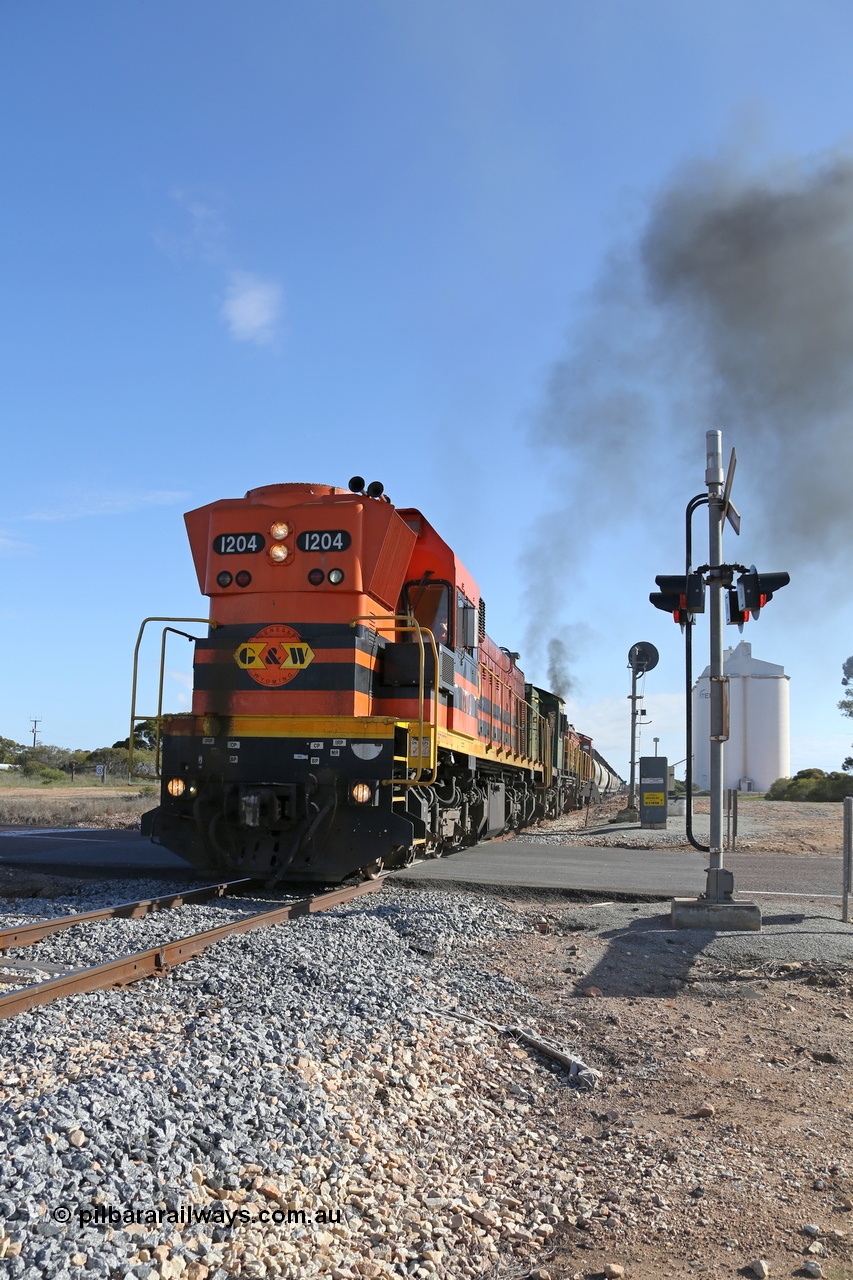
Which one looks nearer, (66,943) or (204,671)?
(66,943)

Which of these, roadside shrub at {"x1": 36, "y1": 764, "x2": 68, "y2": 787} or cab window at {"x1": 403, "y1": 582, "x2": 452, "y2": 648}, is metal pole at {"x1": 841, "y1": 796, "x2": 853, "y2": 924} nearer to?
cab window at {"x1": 403, "y1": 582, "x2": 452, "y2": 648}

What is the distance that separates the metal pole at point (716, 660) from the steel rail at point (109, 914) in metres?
4.60

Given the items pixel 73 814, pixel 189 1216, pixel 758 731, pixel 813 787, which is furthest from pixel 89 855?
pixel 758 731

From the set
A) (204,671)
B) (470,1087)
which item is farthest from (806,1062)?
(204,671)

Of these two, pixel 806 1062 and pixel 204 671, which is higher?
pixel 204 671

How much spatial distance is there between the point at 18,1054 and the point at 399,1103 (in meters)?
1.57

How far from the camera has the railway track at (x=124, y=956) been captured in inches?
193

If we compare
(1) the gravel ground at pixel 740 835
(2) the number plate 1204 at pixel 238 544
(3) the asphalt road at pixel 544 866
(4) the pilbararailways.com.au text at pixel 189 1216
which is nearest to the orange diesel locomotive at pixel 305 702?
(2) the number plate 1204 at pixel 238 544

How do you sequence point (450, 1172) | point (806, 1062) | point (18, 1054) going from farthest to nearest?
1. point (806, 1062)
2. point (18, 1054)
3. point (450, 1172)

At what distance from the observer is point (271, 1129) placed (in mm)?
3293

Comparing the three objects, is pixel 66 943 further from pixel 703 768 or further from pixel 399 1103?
pixel 703 768

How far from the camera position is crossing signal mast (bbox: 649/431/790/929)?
800 centimetres

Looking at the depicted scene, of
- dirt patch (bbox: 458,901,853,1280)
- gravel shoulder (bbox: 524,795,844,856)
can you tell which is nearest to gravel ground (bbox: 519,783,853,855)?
gravel shoulder (bbox: 524,795,844,856)

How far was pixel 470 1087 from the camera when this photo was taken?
4234mm
